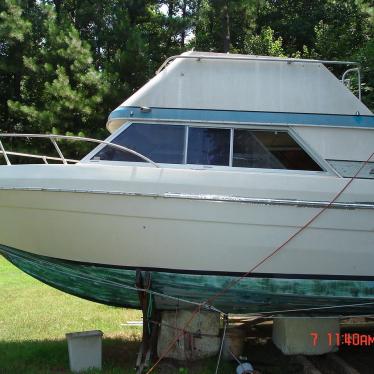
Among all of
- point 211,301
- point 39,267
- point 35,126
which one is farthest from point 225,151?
point 35,126

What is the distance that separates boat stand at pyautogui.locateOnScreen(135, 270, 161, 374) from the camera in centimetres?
513

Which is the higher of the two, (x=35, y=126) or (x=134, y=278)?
(x=35, y=126)

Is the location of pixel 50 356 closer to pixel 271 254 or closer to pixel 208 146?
pixel 271 254

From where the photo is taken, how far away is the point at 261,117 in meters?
5.37

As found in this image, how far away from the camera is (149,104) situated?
18.0ft

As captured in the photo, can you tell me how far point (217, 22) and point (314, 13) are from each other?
14.4ft

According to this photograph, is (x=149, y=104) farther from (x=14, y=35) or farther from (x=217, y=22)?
(x=217, y=22)

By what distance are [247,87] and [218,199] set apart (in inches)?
53.1

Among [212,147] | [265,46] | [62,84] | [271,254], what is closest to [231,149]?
[212,147]

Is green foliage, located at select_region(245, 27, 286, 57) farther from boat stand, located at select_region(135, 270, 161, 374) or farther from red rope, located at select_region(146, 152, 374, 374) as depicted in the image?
boat stand, located at select_region(135, 270, 161, 374)

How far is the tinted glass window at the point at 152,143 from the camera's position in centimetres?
527

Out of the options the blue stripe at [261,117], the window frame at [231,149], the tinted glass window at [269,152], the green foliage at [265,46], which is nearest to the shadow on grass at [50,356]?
the window frame at [231,149]

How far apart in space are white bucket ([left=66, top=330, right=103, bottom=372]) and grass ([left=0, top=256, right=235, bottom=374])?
0.15 metres
